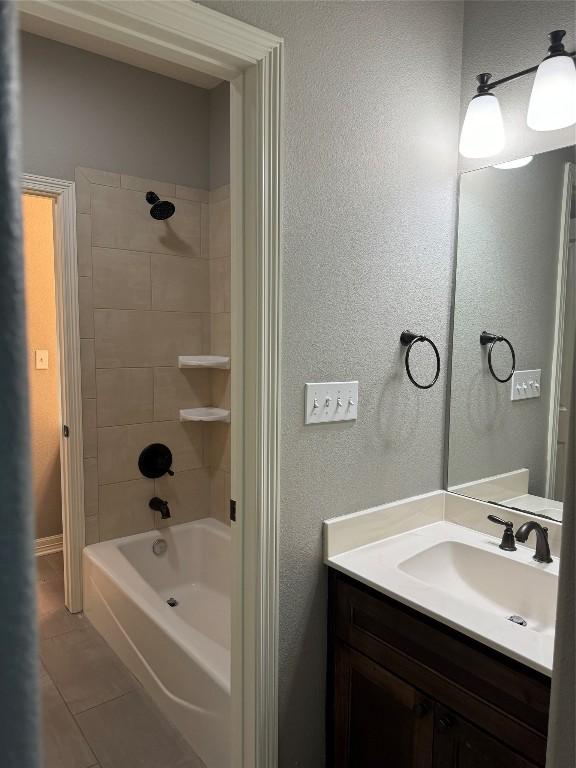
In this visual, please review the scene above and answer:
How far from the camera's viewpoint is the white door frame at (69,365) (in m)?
2.52

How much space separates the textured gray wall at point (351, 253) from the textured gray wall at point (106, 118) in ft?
5.13

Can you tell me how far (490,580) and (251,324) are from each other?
1022 mm

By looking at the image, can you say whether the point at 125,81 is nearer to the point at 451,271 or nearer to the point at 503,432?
the point at 451,271

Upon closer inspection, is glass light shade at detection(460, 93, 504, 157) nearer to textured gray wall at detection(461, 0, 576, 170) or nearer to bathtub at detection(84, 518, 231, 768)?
textured gray wall at detection(461, 0, 576, 170)

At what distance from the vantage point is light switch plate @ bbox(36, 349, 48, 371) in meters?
3.39

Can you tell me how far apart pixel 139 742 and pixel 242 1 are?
2.35 m

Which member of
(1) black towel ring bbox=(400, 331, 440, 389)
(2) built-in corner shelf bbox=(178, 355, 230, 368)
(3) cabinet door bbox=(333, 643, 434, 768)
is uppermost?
(1) black towel ring bbox=(400, 331, 440, 389)

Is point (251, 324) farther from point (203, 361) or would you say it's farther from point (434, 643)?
point (203, 361)

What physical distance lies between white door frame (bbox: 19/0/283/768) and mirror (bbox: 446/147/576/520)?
763 millimetres

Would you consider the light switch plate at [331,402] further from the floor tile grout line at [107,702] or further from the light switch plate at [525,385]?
the floor tile grout line at [107,702]

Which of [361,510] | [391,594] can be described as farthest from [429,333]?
[391,594]

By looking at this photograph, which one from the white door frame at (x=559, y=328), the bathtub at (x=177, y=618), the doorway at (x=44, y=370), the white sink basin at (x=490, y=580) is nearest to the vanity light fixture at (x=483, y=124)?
the white door frame at (x=559, y=328)

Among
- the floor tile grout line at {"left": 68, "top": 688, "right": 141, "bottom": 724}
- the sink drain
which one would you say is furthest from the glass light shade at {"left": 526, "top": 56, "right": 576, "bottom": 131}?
the floor tile grout line at {"left": 68, "top": 688, "right": 141, "bottom": 724}

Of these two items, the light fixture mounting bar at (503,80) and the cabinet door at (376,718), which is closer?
the cabinet door at (376,718)
